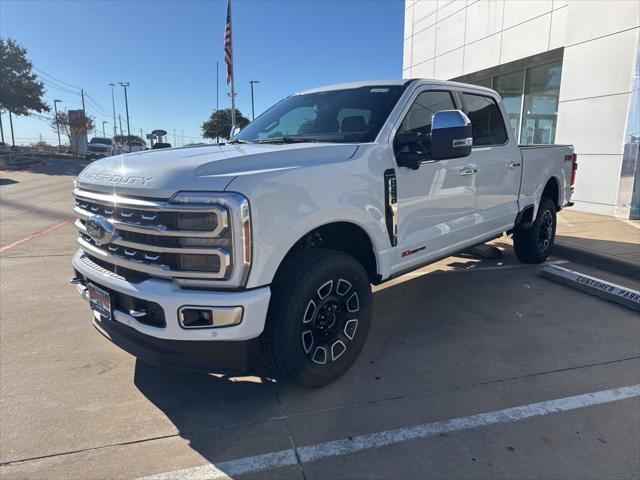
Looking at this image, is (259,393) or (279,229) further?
(259,393)

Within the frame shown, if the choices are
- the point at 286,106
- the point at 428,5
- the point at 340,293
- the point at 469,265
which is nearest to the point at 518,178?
the point at 469,265

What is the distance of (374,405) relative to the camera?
2.94 meters

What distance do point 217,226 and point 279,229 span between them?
0.36 m

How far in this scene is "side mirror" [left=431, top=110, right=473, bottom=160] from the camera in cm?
320

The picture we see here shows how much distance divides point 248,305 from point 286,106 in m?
2.57

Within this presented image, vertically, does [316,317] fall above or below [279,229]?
below

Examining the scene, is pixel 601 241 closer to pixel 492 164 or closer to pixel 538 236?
pixel 538 236

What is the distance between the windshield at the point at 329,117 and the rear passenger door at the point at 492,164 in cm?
114

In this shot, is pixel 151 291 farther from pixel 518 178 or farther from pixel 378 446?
pixel 518 178

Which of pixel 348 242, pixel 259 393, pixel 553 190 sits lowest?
pixel 259 393

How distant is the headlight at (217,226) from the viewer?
2332mm

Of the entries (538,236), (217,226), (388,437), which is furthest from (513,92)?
(217,226)

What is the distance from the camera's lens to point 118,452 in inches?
99.4

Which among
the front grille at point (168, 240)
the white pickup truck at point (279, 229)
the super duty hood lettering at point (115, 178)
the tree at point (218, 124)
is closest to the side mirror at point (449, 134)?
the white pickup truck at point (279, 229)
